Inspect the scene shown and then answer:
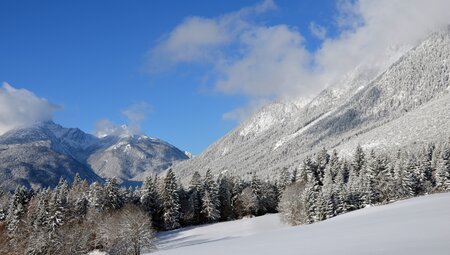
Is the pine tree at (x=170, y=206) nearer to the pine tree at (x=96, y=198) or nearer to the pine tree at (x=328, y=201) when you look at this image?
the pine tree at (x=96, y=198)

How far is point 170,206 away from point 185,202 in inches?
340

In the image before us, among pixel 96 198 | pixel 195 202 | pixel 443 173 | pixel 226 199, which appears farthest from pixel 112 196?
pixel 443 173

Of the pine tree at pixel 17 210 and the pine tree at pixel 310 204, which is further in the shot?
the pine tree at pixel 17 210

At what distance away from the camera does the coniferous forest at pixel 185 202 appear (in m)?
72.1

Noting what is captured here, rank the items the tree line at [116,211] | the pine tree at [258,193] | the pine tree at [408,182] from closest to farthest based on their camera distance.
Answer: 1. the tree line at [116,211]
2. the pine tree at [408,182]
3. the pine tree at [258,193]

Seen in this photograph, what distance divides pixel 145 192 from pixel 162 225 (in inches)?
388

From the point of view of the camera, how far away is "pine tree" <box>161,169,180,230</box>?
366ft

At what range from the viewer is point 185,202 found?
12088cm

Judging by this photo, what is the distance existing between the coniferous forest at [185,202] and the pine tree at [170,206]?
0.84ft

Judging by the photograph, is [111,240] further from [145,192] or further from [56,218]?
[145,192]

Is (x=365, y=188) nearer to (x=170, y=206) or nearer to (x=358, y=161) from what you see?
(x=358, y=161)

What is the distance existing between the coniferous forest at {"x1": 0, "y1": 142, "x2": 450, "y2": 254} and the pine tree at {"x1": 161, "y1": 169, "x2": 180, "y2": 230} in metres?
0.26

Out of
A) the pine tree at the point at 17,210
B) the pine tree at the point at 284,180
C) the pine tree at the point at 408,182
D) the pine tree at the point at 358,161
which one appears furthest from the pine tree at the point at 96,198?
the pine tree at the point at 408,182

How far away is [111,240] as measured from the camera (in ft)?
246
